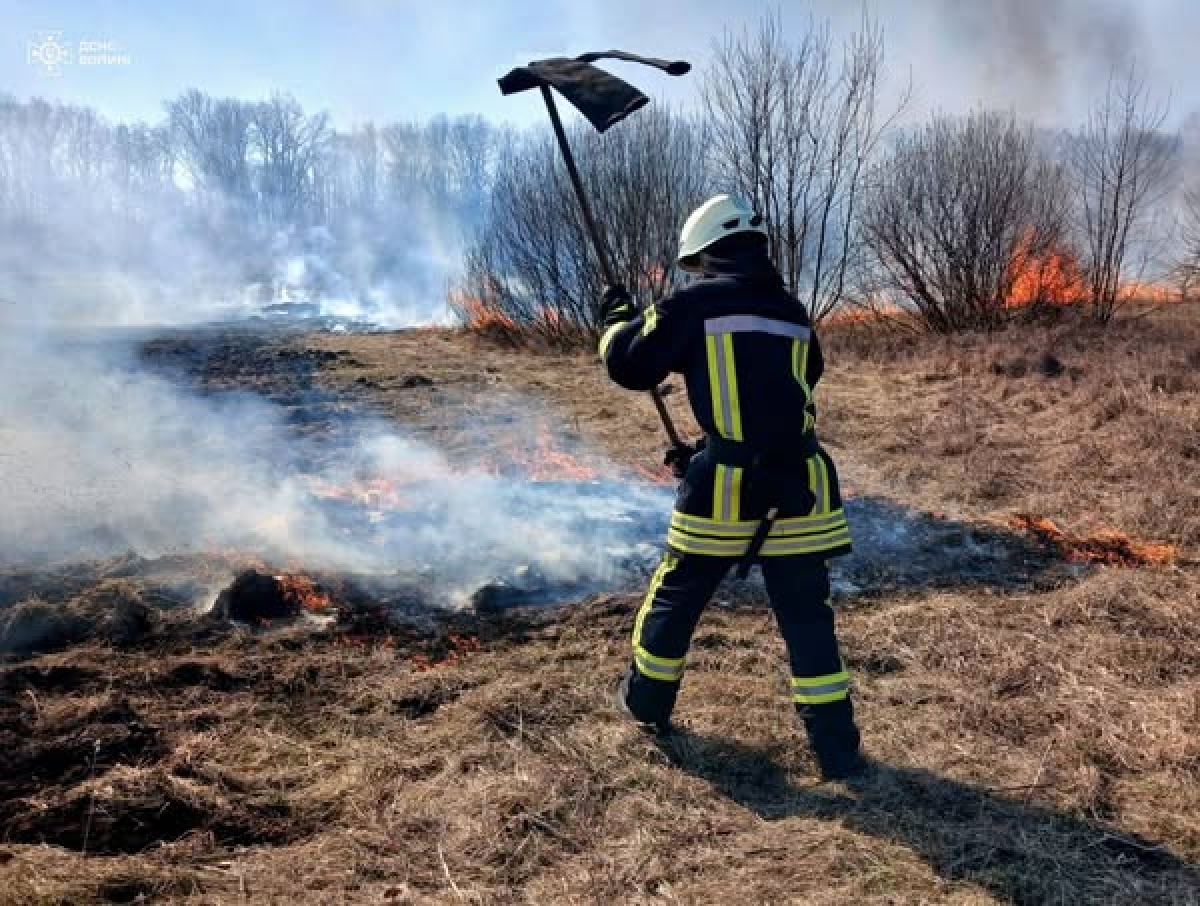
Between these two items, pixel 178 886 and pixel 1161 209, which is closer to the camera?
pixel 178 886

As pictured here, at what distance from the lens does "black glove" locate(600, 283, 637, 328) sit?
354cm

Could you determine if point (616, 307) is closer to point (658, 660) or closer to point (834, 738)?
point (658, 660)

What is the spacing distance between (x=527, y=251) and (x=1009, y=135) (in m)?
10.0

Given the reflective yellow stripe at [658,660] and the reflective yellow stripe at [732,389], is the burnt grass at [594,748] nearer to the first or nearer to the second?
the reflective yellow stripe at [658,660]

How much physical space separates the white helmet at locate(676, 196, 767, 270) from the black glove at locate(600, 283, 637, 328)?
32 cm

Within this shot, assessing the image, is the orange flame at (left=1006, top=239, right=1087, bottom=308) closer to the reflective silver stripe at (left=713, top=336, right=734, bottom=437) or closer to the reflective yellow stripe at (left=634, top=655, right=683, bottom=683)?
the reflective silver stripe at (left=713, top=336, right=734, bottom=437)

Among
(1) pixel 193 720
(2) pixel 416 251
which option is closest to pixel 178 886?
(1) pixel 193 720

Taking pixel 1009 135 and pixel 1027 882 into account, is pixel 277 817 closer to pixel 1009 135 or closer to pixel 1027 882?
pixel 1027 882

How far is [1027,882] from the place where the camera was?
8.57ft

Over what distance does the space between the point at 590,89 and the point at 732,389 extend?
1.68 metres

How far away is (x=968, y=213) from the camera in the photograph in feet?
52.3

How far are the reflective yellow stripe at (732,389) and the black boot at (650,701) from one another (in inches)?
41.3

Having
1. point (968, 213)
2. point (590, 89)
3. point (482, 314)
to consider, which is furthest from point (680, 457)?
point (482, 314)

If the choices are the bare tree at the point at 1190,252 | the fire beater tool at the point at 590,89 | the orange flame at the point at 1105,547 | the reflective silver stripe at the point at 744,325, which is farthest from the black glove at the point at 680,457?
the bare tree at the point at 1190,252
